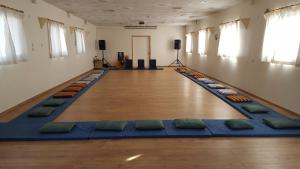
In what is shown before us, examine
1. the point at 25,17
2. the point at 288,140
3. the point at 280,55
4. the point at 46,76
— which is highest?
the point at 25,17

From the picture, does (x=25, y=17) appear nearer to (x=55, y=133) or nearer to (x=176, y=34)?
(x=55, y=133)

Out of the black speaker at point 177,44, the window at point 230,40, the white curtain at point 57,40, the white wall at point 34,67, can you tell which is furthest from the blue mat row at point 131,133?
the black speaker at point 177,44

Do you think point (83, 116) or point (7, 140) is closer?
point (7, 140)

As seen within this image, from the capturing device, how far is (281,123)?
3.59 meters

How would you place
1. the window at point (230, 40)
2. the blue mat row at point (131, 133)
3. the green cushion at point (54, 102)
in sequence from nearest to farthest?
the blue mat row at point (131, 133), the green cushion at point (54, 102), the window at point (230, 40)

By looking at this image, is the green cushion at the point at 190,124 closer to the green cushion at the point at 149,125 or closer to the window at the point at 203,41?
the green cushion at the point at 149,125

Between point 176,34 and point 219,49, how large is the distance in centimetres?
682

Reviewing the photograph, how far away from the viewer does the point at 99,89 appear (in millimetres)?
6684

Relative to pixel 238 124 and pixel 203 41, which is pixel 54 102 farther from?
pixel 203 41

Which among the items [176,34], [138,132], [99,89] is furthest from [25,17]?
[176,34]

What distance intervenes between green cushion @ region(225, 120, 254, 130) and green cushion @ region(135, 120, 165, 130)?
1.11m

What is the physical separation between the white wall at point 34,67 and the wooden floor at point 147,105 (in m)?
1.20

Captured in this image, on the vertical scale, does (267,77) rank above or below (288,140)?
above

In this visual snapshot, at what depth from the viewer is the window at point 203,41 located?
9.51m
